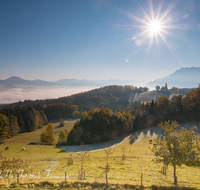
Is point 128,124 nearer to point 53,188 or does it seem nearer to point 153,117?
point 153,117

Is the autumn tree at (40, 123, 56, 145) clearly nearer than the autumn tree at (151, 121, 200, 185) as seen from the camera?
No

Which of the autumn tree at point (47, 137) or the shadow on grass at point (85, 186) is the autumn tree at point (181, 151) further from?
the autumn tree at point (47, 137)

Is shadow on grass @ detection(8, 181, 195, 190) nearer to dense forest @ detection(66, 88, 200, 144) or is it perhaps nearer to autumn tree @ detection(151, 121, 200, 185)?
autumn tree @ detection(151, 121, 200, 185)

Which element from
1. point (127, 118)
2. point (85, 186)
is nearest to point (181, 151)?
point (85, 186)

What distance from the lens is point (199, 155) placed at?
13.8m

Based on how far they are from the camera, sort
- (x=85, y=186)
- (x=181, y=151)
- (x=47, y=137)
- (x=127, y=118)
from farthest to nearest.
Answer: (x=127, y=118) < (x=47, y=137) < (x=85, y=186) < (x=181, y=151)

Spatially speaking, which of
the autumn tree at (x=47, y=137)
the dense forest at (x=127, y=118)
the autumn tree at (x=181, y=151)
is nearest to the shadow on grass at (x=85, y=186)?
the autumn tree at (x=181, y=151)

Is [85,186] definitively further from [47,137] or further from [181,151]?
[47,137]

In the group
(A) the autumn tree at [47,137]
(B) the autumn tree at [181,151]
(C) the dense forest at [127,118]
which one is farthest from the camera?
(A) the autumn tree at [47,137]

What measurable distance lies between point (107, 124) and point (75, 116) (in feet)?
302

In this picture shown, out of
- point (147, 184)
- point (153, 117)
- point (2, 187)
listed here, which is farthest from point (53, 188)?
point (153, 117)

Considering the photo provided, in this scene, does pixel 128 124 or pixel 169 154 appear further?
pixel 128 124

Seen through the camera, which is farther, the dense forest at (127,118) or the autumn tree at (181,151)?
the dense forest at (127,118)

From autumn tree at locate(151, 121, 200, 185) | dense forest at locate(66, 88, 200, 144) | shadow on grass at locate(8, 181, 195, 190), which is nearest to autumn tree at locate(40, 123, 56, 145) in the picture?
dense forest at locate(66, 88, 200, 144)
